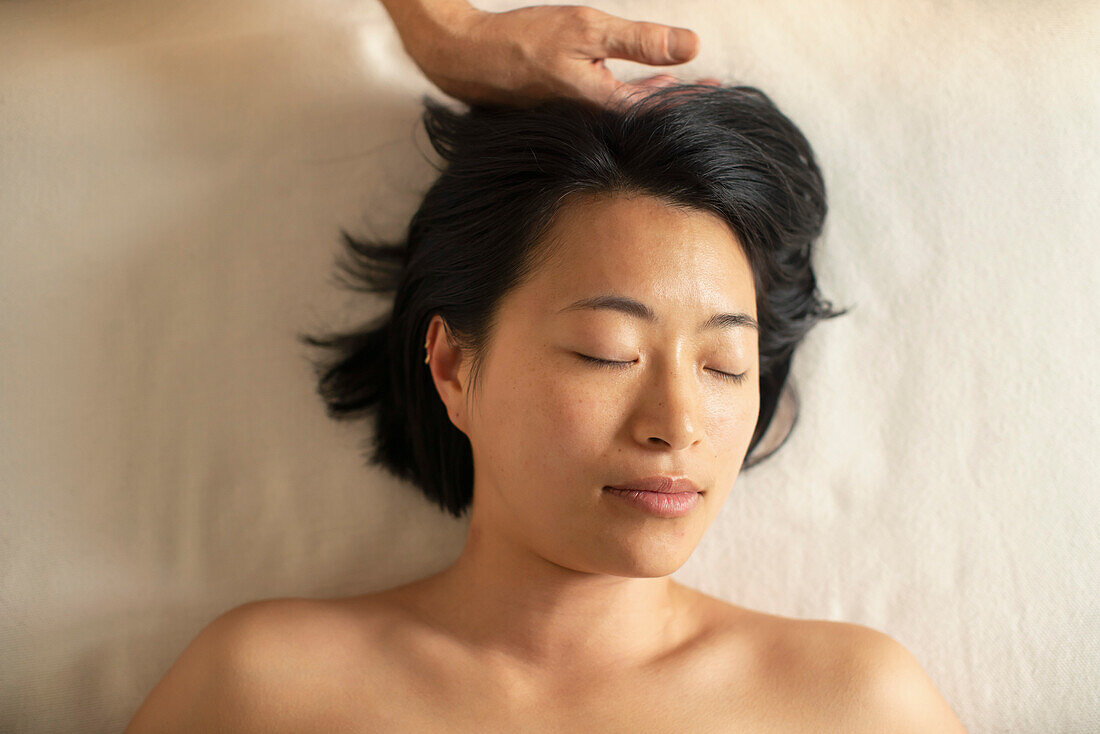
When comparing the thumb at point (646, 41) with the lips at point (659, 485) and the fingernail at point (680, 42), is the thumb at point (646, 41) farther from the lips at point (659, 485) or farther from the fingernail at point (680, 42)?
the lips at point (659, 485)

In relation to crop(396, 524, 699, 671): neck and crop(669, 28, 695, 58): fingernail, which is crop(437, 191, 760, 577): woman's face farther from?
crop(669, 28, 695, 58): fingernail

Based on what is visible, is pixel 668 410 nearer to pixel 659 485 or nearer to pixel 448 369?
pixel 659 485

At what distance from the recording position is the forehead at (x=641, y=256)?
1022mm

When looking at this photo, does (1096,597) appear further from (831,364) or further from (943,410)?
(831,364)

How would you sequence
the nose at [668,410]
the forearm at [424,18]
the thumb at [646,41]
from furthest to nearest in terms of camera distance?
the forearm at [424,18], the thumb at [646,41], the nose at [668,410]

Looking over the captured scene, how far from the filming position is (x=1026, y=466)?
137 centimetres

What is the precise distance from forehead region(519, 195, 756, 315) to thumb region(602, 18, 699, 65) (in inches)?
11.2

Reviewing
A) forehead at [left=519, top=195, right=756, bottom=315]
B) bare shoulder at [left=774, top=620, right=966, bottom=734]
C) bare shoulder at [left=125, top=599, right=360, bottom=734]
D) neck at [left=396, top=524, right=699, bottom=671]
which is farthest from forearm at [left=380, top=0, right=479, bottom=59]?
bare shoulder at [left=774, top=620, right=966, bottom=734]

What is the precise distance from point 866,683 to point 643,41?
1.00 meters

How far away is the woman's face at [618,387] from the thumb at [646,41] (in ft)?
0.94

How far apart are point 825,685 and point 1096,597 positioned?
0.55 metres

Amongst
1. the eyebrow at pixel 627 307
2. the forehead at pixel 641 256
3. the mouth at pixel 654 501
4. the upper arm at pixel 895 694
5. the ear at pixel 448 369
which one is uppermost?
the forehead at pixel 641 256

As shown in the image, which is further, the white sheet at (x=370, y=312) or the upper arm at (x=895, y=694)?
the white sheet at (x=370, y=312)

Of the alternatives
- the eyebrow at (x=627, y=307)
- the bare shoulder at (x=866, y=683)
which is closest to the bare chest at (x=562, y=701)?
the bare shoulder at (x=866, y=683)
